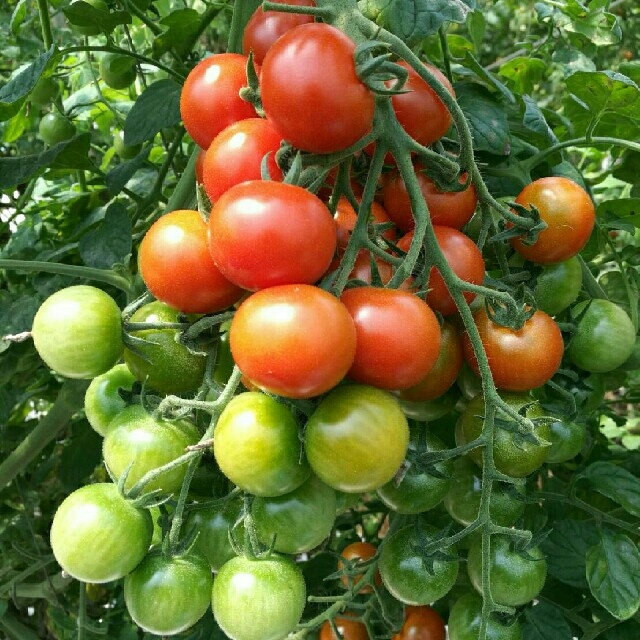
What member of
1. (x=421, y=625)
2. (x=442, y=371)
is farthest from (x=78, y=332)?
(x=421, y=625)

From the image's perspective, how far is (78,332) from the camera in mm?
603

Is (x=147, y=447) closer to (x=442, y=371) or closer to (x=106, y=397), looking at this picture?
(x=106, y=397)

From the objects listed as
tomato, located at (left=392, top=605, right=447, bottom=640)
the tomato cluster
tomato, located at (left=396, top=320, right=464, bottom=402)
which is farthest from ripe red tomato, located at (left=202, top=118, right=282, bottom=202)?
tomato, located at (left=392, top=605, right=447, bottom=640)

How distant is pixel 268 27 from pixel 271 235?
11.3 inches

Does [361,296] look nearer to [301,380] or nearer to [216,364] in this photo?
[301,380]

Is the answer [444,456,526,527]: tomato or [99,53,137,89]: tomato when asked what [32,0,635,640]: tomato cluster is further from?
[99,53,137,89]: tomato

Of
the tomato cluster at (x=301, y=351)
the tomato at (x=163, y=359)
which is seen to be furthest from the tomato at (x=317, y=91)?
the tomato at (x=163, y=359)

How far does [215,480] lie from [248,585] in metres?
0.15

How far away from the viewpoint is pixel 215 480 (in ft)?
2.33

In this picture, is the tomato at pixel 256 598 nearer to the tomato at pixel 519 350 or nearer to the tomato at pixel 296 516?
the tomato at pixel 296 516

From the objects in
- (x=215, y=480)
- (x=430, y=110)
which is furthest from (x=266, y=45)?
(x=215, y=480)

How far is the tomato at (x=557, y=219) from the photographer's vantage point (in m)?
0.72

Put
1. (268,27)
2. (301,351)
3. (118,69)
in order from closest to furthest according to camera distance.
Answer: (301,351)
(268,27)
(118,69)

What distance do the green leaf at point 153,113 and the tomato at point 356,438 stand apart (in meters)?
0.55
